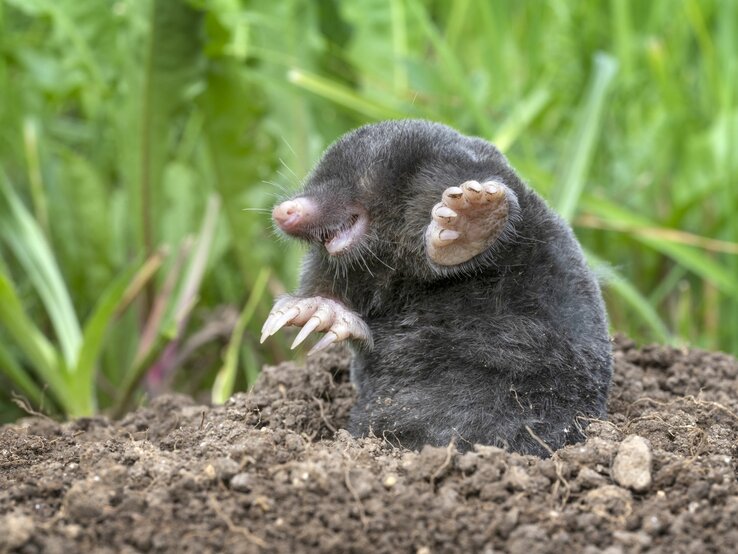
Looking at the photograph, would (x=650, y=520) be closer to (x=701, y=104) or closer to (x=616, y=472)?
(x=616, y=472)

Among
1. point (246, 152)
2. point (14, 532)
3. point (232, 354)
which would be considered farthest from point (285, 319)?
point (246, 152)

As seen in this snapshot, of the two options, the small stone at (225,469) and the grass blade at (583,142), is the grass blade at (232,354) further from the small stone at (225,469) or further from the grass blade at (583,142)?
the small stone at (225,469)

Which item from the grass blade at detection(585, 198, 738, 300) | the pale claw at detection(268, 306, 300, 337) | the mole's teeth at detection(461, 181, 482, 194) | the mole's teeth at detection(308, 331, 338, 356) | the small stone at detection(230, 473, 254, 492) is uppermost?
the mole's teeth at detection(461, 181, 482, 194)

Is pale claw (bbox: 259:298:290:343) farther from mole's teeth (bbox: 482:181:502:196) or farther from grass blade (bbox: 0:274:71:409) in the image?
grass blade (bbox: 0:274:71:409)

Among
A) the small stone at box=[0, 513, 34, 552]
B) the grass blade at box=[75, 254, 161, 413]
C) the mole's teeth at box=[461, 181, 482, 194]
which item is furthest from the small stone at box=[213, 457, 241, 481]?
the grass blade at box=[75, 254, 161, 413]

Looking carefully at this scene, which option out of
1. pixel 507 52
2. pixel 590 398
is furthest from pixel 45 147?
pixel 590 398
